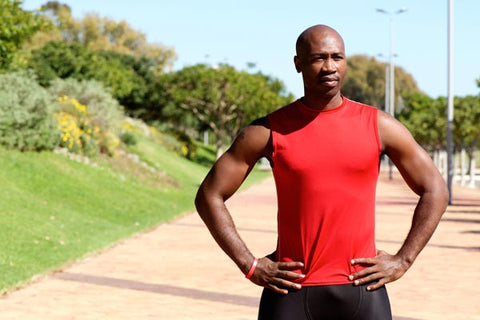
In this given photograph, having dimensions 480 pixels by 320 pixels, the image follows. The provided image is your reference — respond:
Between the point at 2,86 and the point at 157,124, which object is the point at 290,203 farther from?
the point at 157,124

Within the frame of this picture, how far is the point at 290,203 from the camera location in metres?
3.54

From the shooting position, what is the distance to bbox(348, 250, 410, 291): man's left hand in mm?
3533

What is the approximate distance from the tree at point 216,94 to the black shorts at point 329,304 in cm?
6509

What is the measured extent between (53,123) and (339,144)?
79.7 feet

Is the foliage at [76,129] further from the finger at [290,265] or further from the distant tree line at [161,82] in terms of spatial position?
the finger at [290,265]

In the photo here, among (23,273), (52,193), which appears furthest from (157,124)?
(23,273)

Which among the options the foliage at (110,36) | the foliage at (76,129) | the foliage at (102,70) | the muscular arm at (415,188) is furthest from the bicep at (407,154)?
the foliage at (110,36)

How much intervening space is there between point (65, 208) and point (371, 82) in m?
98.9

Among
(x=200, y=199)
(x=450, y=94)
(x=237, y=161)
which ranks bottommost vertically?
(x=200, y=199)

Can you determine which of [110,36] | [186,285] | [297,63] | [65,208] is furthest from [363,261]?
[110,36]

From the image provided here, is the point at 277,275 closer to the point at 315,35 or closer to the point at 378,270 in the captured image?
the point at 378,270

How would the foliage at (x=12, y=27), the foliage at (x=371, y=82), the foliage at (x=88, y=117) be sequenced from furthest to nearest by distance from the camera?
the foliage at (x=371, y=82) < the foliage at (x=88, y=117) < the foliage at (x=12, y=27)

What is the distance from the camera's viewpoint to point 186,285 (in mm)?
11875

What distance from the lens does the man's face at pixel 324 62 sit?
3521mm
